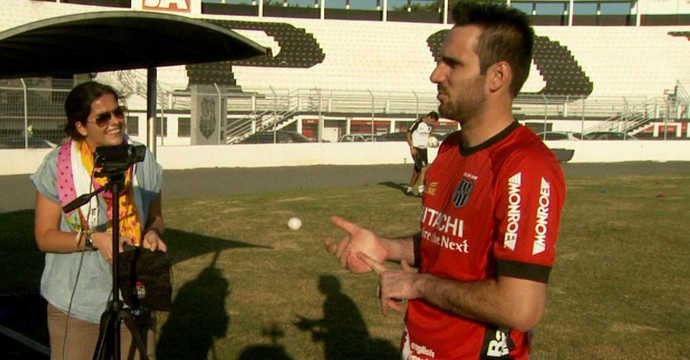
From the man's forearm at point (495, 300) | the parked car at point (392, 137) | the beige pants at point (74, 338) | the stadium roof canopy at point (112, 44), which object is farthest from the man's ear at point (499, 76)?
the parked car at point (392, 137)

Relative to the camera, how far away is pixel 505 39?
2410 millimetres

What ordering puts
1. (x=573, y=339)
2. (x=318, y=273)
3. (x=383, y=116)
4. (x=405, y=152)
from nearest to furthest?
(x=573, y=339)
(x=318, y=273)
(x=405, y=152)
(x=383, y=116)

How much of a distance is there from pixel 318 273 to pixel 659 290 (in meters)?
3.55

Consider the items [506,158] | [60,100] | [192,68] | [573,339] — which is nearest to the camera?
[506,158]

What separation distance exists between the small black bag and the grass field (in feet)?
8.32

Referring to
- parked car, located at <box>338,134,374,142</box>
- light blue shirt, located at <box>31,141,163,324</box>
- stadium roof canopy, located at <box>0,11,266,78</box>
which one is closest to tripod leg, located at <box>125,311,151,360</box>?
light blue shirt, located at <box>31,141,163,324</box>

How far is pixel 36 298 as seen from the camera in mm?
7410

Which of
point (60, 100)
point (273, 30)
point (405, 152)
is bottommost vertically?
point (405, 152)

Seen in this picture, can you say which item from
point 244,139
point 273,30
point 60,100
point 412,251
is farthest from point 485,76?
point 273,30

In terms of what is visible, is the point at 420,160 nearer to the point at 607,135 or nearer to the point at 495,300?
the point at 495,300

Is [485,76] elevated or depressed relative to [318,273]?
elevated

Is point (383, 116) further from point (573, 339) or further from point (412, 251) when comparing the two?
point (412, 251)

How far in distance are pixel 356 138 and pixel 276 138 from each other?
3.37m

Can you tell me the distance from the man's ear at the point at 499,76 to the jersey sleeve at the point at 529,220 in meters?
0.28
